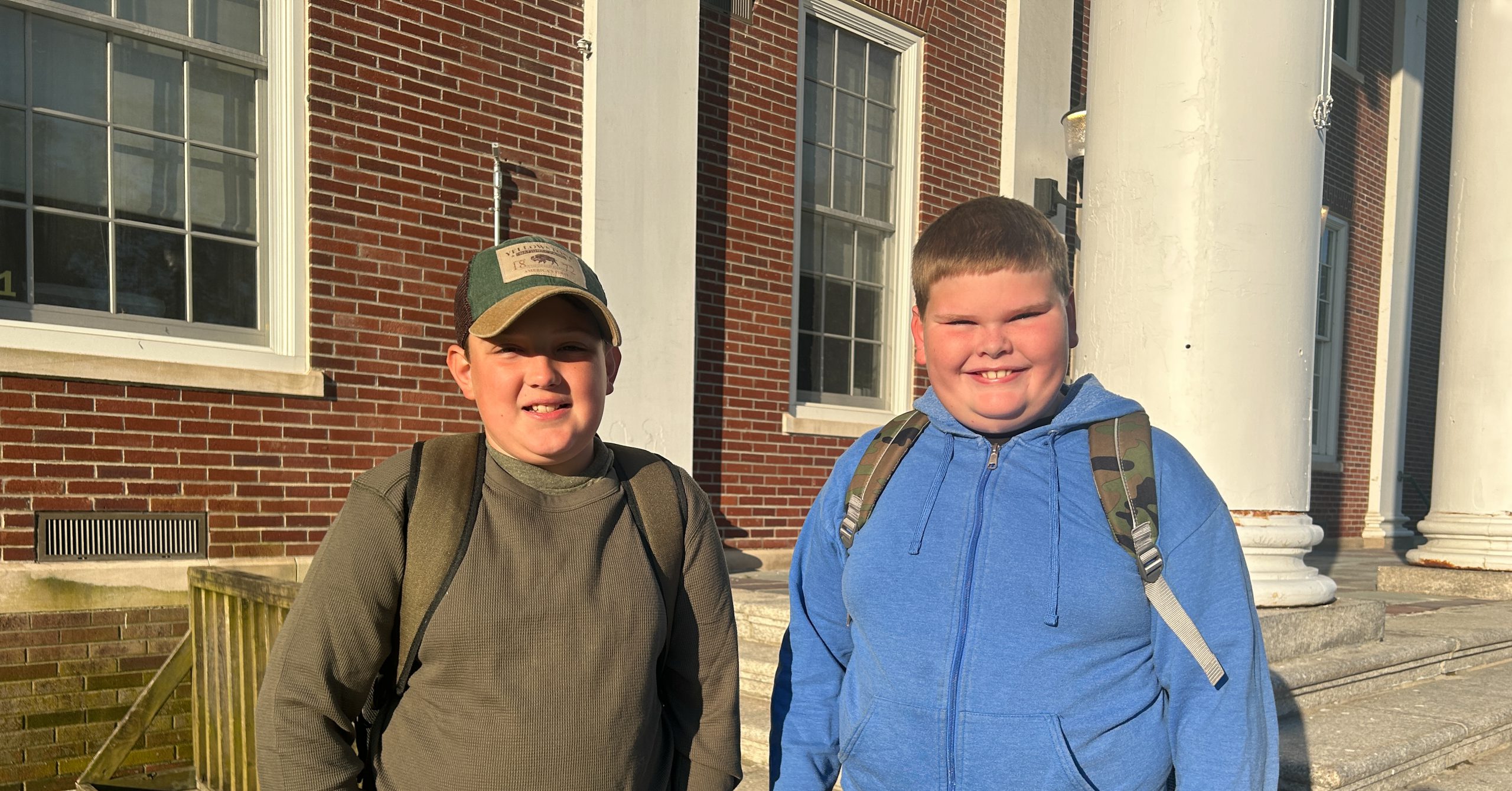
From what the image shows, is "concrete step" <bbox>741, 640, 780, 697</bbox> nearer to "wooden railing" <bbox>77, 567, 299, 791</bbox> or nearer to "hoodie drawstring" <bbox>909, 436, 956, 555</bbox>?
"wooden railing" <bbox>77, 567, 299, 791</bbox>

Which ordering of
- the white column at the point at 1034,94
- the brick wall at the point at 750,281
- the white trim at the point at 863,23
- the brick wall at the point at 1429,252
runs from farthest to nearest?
1. the brick wall at the point at 1429,252
2. the white column at the point at 1034,94
3. the white trim at the point at 863,23
4. the brick wall at the point at 750,281

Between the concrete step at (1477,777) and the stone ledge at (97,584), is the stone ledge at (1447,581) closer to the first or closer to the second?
the concrete step at (1477,777)

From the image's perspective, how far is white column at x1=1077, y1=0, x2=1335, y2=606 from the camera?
404 cm

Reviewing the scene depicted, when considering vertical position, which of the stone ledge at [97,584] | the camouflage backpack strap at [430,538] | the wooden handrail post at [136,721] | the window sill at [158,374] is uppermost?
the window sill at [158,374]

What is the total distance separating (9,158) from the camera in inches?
190

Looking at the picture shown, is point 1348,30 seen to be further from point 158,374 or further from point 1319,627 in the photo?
point 158,374

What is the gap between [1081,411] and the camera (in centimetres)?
176

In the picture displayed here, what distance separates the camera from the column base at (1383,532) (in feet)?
44.1

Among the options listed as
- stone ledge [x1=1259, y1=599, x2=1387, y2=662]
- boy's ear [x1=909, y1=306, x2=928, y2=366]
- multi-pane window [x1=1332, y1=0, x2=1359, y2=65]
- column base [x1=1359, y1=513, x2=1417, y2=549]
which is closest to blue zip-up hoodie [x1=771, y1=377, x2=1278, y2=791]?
boy's ear [x1=909, y1=306, x2=928, y2=366]

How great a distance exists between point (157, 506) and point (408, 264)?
1.69 meters

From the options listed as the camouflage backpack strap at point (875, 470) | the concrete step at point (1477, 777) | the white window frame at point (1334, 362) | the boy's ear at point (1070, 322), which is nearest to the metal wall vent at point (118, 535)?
the concrete step at point (1477, 777)

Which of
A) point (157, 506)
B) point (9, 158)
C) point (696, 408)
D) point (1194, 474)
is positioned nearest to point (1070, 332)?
point (1194, 474)

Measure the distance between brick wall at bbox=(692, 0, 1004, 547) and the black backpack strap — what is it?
17.3 feet

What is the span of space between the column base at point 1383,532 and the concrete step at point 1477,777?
10348 mm
